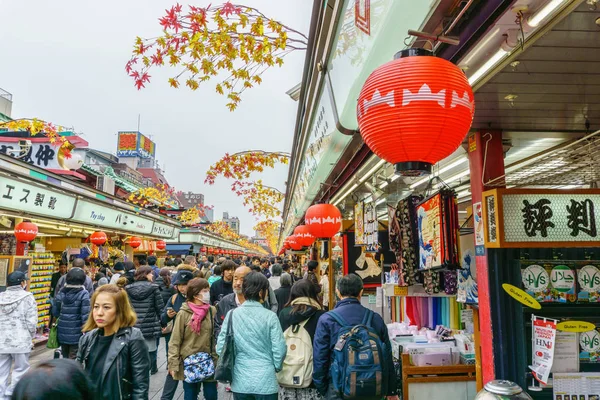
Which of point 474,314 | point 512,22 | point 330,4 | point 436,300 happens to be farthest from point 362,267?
point 512,22

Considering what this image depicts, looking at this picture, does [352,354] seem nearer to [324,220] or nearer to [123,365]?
[123,365]

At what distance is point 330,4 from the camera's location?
4.51 metres

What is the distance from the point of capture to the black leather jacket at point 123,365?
362cm

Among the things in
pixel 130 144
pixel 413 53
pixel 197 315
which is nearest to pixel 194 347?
pixel 197 315

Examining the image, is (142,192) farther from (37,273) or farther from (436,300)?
(436,300)

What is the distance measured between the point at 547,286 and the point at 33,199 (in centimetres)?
948

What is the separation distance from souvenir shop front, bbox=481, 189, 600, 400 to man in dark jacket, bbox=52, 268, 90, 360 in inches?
259

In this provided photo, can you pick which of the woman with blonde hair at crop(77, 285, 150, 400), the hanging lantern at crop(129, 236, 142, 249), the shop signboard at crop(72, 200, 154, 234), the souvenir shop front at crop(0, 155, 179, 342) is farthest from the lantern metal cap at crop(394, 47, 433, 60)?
the hanging lantern at crop(129, 236, 142, 249)

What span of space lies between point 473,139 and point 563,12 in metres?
2.67

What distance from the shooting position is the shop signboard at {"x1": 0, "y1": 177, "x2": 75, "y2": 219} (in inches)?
320

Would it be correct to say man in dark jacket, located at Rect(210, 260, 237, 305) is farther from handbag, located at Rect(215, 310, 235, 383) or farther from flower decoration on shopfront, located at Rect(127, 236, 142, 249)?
flower decoration on shopfront, located at Rect(127, 236, 142, 249)

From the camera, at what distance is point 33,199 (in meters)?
9.12

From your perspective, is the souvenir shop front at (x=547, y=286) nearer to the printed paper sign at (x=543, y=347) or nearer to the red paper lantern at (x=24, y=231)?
the printed paper sign at (x=543, y=347)

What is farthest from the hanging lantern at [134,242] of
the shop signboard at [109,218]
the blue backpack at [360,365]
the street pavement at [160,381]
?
the blue backpack at [360,365]
